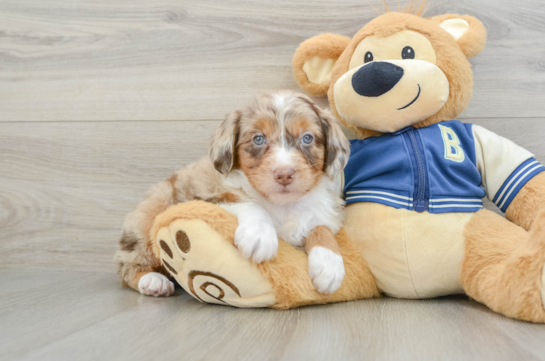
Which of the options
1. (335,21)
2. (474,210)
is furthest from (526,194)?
(335,21)

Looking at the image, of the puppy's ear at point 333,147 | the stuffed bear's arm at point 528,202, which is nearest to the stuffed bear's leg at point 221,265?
the puppy's ear at point 333,147

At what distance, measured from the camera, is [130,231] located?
5.06 ft

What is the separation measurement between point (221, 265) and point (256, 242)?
120 mm

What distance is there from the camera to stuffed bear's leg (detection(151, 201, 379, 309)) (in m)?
1.16

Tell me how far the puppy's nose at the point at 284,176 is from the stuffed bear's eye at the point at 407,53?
0.58 m

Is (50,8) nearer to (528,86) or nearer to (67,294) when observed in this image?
(67,294)

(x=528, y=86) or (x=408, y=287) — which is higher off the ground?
(x=528, y=86)

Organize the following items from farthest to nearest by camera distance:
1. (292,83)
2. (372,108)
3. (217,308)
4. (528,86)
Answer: (292,83)
(528,86)
(372,108)
(217,308)

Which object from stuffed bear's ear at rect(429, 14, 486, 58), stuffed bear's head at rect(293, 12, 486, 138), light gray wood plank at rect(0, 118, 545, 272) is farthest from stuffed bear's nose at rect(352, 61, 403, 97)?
light gray wood plank at rect(0, 118, 545, 272)

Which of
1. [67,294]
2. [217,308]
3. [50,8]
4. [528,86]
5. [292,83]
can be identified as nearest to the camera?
[217,308]

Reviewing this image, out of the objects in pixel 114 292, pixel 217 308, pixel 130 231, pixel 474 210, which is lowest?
pixel 114 292

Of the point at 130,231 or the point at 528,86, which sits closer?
the point at 130,231

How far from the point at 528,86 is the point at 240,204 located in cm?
133

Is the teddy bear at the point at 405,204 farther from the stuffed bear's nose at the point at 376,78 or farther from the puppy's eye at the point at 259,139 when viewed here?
the puppy's eye at the point at 259,139
